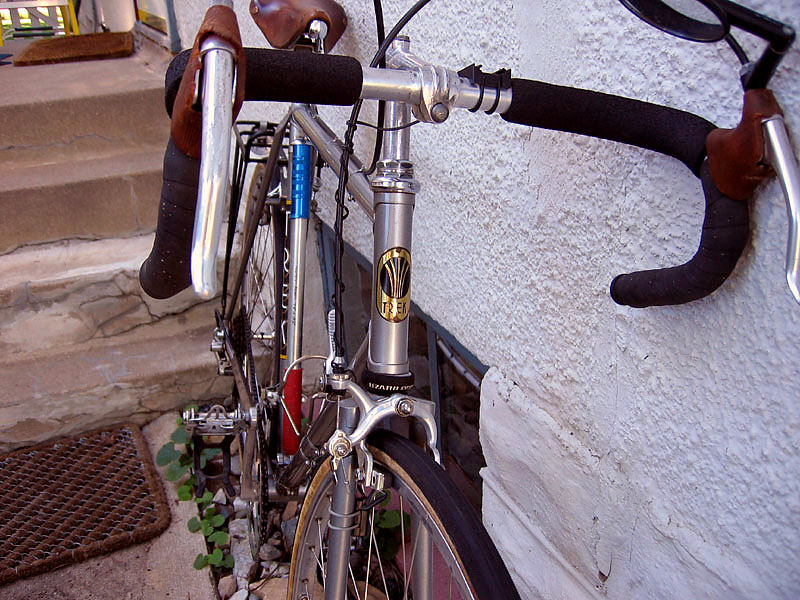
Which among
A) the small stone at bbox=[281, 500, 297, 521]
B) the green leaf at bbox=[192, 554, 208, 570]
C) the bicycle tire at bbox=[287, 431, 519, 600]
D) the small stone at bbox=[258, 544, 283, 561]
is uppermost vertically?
the bicycle tire at bbox=[287, 431, 519, 600]

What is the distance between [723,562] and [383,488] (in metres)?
0.49

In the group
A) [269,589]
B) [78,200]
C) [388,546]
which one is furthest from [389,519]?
[78,200]

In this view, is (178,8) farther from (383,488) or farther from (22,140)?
(383,488)

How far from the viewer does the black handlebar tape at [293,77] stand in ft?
2.06

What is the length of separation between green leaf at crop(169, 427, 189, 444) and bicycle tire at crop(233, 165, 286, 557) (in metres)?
0.37

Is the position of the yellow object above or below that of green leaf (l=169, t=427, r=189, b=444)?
above

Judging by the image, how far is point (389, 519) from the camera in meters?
1.76

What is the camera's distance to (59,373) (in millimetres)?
2580

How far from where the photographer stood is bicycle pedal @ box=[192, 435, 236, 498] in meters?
2.30

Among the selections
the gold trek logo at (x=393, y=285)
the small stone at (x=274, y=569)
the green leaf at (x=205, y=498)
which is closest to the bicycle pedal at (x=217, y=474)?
the green leaf at (x=205, y=498)

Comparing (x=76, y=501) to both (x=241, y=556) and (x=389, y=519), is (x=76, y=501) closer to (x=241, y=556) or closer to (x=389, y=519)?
(x=241, y=556)

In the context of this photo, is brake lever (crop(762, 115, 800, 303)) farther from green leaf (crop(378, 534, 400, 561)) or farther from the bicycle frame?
green leaf (crop(378, 534, 400, 561))

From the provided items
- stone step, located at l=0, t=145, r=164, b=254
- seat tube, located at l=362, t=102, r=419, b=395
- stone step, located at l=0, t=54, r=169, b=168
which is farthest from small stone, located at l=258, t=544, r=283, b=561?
stone step, located at l=0, t=54, r=169, b=168

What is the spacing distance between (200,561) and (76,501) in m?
0.57
